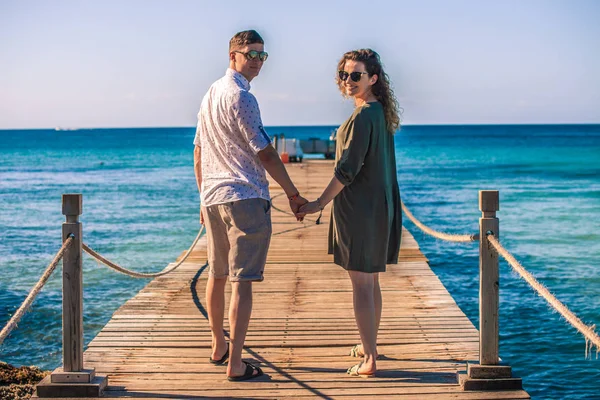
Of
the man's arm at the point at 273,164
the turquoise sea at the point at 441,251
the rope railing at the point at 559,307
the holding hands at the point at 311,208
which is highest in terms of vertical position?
the man's arm at the point at 273,164

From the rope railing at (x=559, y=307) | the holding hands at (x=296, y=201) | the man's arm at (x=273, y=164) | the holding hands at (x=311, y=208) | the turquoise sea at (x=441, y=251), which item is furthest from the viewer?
the turquoise sea at (x=441, y=251)

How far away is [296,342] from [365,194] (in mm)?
1485

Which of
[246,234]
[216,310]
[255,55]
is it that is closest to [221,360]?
[216,310]

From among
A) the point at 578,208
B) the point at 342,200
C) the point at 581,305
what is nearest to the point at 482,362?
the point at 342,200

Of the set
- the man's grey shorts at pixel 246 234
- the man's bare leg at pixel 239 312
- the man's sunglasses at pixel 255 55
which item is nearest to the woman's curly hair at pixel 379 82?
the man's sunglasses at pixel 255 55

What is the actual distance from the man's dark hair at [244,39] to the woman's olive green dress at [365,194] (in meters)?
0.68

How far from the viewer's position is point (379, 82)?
4359mm

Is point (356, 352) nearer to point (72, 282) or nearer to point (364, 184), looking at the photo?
point (364, 184)

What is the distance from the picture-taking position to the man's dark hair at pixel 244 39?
420 centimetres

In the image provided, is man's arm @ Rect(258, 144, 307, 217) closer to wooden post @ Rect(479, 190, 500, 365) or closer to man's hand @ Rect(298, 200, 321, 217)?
A: man's hand @ Rect(298, 200, 321, 217)

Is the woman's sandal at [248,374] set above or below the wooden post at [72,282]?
below

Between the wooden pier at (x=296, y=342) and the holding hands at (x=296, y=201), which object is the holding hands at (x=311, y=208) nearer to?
the holding hands at (x=296, y=201)

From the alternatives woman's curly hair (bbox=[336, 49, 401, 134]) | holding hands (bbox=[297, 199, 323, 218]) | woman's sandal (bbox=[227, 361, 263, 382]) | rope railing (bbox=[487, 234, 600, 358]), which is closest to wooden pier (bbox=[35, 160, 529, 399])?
woman's sandal (bbox=[227, 361, 263, 382])

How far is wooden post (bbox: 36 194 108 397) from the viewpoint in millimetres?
4098
